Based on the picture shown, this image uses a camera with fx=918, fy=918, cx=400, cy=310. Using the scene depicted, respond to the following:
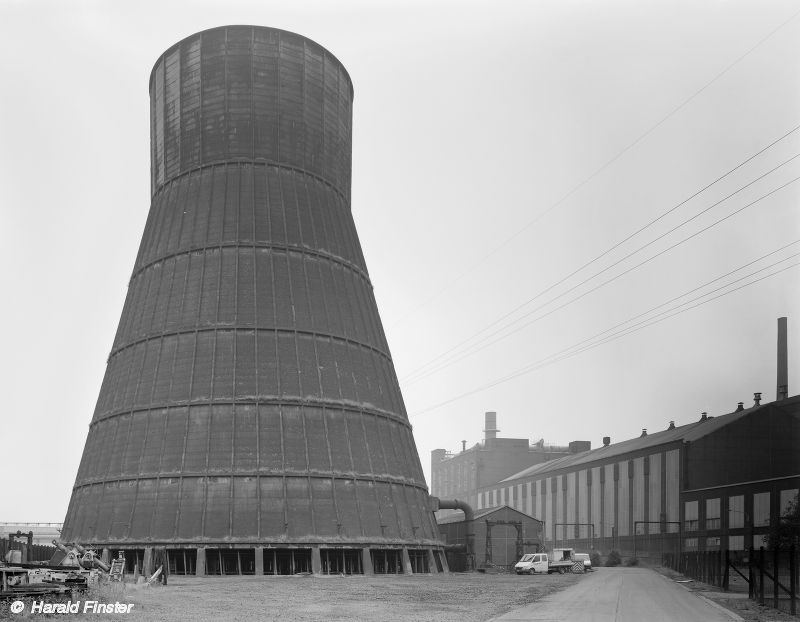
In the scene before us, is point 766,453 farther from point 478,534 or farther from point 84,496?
point 84,496

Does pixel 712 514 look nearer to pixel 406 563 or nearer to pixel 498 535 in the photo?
pixel 498 535

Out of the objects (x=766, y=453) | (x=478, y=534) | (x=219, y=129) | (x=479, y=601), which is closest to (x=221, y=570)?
(x=479, y=601)

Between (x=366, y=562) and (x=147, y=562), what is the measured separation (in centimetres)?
740

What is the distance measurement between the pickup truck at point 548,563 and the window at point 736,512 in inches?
520

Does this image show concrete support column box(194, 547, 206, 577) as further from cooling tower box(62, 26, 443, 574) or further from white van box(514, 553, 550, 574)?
white van box(514, 553, 550, 574)

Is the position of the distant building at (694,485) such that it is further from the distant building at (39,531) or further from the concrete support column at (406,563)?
the distant building at (39,531)

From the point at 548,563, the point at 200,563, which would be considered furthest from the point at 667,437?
the point at 200,563

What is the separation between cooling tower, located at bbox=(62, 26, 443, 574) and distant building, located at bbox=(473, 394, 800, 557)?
28.0 metres

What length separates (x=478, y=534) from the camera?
196 feet

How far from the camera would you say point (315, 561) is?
1224 inches

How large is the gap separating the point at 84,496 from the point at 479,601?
1746 centimetres

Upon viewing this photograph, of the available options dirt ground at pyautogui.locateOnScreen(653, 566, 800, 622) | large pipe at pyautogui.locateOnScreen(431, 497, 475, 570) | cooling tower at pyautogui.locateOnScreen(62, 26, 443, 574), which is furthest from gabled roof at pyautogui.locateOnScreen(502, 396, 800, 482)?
cooling tower at pyautogui.locateOnScreen(62, 26, 443, 574)

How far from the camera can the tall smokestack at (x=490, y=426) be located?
424ft

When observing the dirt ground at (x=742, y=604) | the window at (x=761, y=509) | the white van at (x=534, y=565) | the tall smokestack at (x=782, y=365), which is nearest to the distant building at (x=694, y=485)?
the window at (x=761, y=509)
